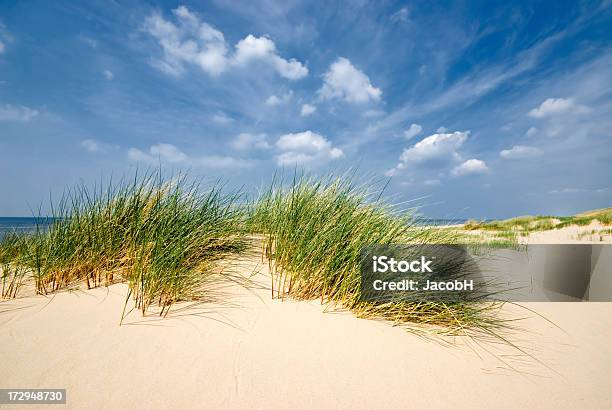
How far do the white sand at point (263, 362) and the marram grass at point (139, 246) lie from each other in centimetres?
26

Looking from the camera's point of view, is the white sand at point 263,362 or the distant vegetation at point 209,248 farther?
the distant vegetation at point 209,248

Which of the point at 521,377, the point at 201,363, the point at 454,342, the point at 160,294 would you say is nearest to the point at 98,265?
the point at 160,294

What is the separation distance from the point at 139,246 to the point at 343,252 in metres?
1.97

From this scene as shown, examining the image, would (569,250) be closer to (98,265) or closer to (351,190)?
(351,190)

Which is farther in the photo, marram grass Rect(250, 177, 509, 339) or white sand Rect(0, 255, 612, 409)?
marram grass Rect(250, 177, 509, 339)

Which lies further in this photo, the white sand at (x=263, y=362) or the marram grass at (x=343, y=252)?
the marram grass at (x=343, y=252)

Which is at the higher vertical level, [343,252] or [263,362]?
[343,252]

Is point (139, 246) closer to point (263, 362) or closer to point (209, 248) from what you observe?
point (209, 248)

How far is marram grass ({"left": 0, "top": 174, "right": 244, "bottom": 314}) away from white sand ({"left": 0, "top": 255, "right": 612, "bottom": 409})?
0.84ft

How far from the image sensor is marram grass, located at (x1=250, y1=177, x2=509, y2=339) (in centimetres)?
257

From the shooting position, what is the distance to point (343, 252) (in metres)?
2.83

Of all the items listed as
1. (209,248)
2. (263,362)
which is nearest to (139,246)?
(209,248)

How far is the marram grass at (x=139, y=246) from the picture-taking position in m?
2.58

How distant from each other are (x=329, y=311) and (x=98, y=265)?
220 centimetres
